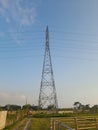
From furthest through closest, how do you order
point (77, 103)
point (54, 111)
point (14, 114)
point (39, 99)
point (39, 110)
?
point (77, 103) < point (39, 110) < point (54, 111) < point (39, 99) < point (14, 114)

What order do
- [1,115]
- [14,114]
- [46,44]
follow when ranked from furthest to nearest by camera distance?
[46,44], [14,114], [1,115]

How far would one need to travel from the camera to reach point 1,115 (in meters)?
25.3

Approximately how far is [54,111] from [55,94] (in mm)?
16943

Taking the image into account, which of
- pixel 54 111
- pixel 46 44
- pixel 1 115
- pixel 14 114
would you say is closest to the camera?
pixel 1 115

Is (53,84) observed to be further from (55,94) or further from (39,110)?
(39,110)

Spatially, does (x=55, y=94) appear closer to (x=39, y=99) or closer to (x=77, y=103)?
(x=39, y=99)

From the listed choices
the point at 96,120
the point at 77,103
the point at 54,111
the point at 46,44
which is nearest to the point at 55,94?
the point at 46,44

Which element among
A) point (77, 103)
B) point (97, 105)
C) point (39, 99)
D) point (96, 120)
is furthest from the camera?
point (77, 103)

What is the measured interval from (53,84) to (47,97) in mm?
3831

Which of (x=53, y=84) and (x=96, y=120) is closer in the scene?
(x=96, y=120)

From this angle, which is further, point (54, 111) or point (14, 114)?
point (54, 111)

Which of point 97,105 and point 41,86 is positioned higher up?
point 97,105

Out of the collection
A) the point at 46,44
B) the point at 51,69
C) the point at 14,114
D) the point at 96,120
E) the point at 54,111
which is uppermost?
the point at 46,44

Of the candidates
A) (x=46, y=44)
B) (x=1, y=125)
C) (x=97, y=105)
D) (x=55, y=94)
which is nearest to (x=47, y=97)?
(x=55, y=94)
